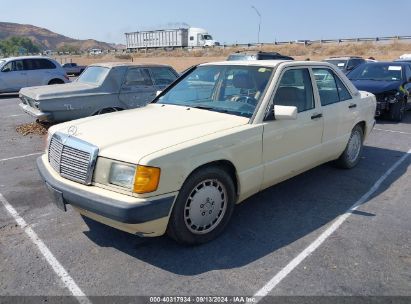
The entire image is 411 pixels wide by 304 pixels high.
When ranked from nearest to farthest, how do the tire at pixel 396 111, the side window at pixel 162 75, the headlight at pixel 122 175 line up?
the headlight at pixel 122 175 < the side window at pixel 162 75 < the tire at pixel 396 111

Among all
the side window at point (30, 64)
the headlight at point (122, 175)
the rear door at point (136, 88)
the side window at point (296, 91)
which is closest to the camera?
the headlight at point (122, 175)

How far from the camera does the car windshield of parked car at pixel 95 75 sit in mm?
8302

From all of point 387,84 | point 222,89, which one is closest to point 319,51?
point 387,84

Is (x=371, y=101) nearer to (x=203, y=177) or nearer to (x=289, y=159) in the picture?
(x=289, y=159)

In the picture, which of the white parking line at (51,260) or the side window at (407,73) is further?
the side window at (407,73)

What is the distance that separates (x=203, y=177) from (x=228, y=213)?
574 millimetres

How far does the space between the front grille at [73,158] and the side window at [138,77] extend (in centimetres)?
494

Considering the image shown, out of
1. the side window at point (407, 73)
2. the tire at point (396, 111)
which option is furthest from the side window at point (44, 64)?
the side window at point (407, 73)

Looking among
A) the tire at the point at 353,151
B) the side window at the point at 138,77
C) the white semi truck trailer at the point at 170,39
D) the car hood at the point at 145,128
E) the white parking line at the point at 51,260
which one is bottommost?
the white parking line at the point at 51,260

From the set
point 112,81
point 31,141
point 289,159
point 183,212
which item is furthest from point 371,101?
point 31,141

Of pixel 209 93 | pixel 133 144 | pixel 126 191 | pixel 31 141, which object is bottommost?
pixel 31 141

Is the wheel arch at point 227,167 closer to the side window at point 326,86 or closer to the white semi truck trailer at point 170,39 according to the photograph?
the side window at point 326,86

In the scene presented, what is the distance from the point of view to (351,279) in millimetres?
3023

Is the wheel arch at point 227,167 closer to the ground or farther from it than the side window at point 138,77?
closer to the ground
